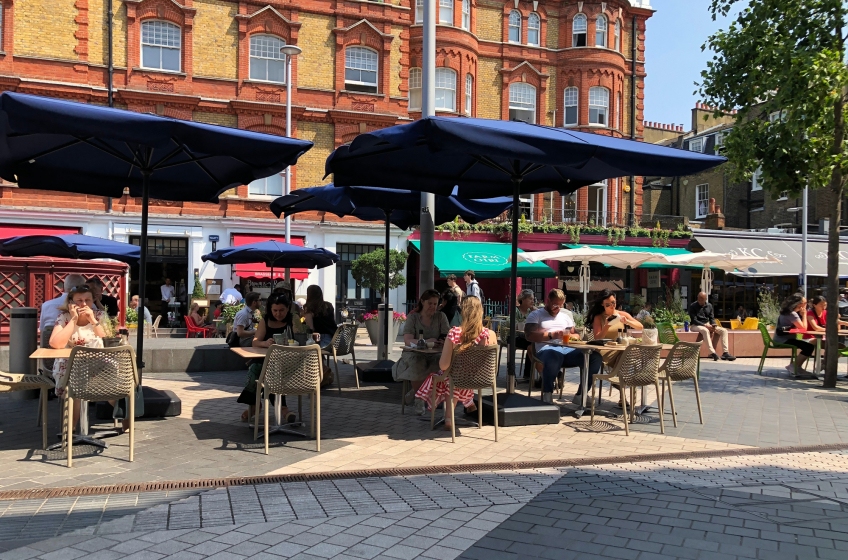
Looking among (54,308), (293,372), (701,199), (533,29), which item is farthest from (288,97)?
(701,199)

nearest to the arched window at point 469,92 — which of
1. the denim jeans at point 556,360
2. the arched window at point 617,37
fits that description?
the arched window at point 617,37

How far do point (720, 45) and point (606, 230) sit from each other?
1772 cm

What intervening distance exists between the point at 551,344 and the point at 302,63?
64.7ft

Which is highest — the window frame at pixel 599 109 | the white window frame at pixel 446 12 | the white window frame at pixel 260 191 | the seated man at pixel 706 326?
the white window frame at pixel 446 12

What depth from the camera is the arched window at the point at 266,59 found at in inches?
983

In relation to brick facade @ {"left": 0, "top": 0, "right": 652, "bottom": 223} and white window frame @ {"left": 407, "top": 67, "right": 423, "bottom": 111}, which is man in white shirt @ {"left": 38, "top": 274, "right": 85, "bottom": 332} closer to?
brick facade @ {"left": 0, "top": 0, "right": 652, "bottom": 223}

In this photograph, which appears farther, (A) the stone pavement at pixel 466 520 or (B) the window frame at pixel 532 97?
(B) the window frame at pixel 532 97

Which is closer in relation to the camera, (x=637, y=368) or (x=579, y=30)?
(x=637, y=368)

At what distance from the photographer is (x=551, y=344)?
8.61 metres

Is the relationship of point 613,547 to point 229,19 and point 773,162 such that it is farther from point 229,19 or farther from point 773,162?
point 229,19

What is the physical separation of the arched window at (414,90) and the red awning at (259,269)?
24.1 feet

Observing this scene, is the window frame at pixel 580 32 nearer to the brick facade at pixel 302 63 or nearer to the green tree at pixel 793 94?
the brick facade at pixel 302 63

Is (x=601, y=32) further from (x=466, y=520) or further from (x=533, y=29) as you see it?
(x=466, y=520)

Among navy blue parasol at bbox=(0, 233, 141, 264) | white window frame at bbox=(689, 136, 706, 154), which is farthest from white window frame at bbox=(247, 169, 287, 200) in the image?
white window frame at bbox=(689, 136, 706, 154)
